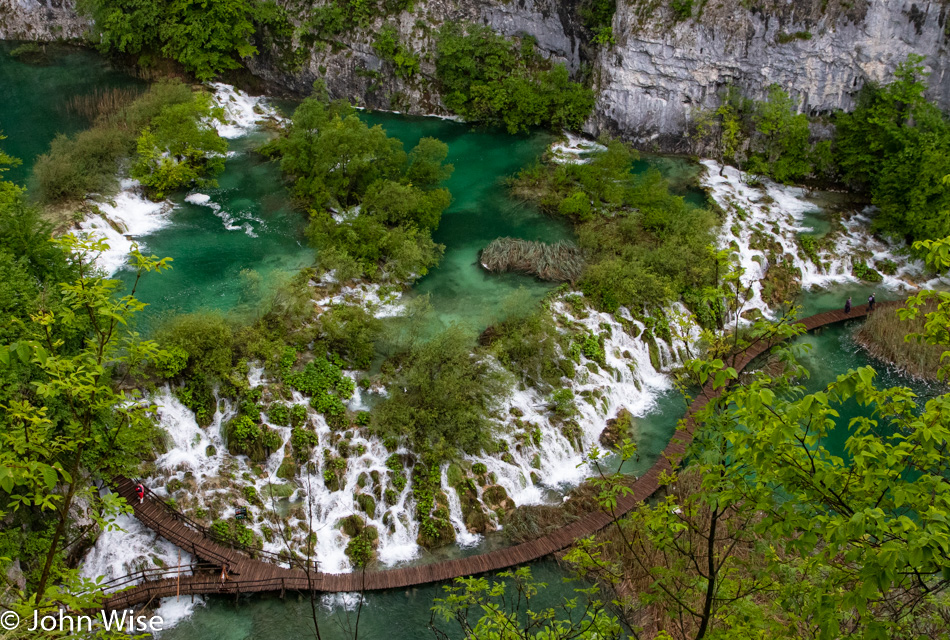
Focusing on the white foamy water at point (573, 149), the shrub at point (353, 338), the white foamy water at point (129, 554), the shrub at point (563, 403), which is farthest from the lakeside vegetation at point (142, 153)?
the shrub at point (563, 403)

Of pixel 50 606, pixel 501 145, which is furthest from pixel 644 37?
pixel 50 606

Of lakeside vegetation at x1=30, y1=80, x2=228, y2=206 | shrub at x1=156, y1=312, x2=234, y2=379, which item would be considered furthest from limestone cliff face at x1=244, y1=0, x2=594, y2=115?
shrub at x1=156, y1=312, x2=234, y2=379

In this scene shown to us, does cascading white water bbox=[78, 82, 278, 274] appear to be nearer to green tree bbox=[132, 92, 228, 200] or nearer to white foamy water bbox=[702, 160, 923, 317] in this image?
green tree bbox=[132, 92, 228, 200]

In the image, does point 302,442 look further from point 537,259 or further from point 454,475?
point 537,259

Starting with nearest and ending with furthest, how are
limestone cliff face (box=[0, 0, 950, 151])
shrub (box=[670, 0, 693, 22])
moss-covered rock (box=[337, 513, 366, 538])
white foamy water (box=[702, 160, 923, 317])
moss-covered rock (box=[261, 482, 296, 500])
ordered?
moss-covered rock (box=[337, 513, 366, 538]) < moss-covered rock (box=[261, 482, 296, 500]) < white foamy water (box=[702, 160, 923, 317]) < limestone cliff face (box=[0, 0, 950, 151]) < shrub (box=[670, 0, 693, 22])

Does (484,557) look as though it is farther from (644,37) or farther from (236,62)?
(236,62)

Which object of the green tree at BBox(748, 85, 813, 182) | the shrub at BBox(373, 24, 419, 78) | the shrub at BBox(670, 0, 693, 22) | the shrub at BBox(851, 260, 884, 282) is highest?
the shrub at BBox(670, 0, 693, 22)

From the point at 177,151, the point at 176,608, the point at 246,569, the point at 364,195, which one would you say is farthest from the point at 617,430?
the point at 177,151
